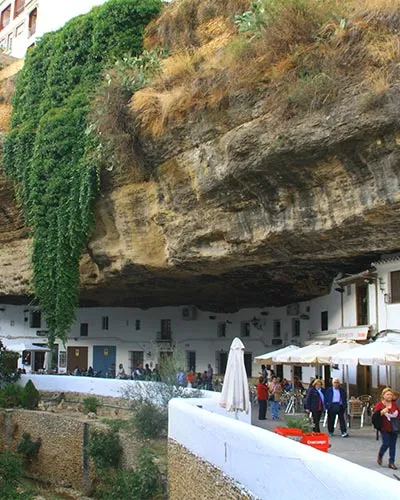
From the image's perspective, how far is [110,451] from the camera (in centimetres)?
1755

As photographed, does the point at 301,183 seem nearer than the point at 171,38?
Yes

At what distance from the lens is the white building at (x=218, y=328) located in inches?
736

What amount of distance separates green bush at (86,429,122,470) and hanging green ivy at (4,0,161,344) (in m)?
7.52

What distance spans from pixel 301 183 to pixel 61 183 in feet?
33.7

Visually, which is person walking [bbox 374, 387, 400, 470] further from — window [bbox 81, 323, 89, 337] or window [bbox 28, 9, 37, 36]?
window [bbox 28, 9, 37, 36]

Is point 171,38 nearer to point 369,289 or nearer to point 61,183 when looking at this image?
point 61,183

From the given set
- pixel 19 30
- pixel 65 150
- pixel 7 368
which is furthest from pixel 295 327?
pixel 19 30

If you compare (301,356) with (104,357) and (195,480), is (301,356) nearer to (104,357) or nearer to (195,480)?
(195,480)

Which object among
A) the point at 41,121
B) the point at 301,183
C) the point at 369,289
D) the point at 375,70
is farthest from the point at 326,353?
the point at 41,121

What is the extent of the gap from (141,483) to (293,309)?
14274mm

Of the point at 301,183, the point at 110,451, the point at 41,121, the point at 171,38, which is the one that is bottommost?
the point at 110,451

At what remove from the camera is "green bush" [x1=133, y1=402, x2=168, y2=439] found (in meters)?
16.6

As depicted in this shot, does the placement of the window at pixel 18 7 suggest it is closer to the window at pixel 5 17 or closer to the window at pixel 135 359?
the window at pixel 5 17

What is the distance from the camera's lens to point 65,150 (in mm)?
23641
